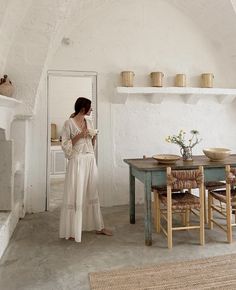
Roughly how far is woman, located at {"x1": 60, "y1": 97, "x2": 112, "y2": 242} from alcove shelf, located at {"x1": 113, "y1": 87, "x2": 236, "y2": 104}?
1280 mm

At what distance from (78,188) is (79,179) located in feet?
0.32

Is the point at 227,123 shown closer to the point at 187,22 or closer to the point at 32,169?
the point at 187,22

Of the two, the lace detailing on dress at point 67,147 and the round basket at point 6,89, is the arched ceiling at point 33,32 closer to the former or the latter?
the round basket at point 6,89

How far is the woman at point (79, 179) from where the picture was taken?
2.70 meters

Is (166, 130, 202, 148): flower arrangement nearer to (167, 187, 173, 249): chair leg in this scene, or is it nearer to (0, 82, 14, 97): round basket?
(167, 187, 173, 249): chair leg

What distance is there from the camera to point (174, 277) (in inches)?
81.3

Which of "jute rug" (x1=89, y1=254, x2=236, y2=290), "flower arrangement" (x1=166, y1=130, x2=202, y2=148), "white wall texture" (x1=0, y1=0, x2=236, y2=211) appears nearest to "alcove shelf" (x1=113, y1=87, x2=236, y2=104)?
"white wall texture" (x1=0, y1=0, x2=236, y2=211)

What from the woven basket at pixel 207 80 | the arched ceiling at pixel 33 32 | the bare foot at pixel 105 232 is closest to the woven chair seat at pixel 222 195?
the bare foot at pixel 105 232

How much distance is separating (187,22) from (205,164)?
279 centimetres

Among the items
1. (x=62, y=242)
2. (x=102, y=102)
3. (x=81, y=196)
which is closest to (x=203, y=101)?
(x=102, y=102)

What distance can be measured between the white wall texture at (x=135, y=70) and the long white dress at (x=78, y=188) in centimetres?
120

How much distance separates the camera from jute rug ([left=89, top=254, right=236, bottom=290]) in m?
1.95

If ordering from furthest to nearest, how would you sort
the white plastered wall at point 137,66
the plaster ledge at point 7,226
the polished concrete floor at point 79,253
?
the white plastered wall at point 137,66, the plaster ledge at point 7,226, the polished concrete floor at point 79,253

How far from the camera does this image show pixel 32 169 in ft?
12.5
